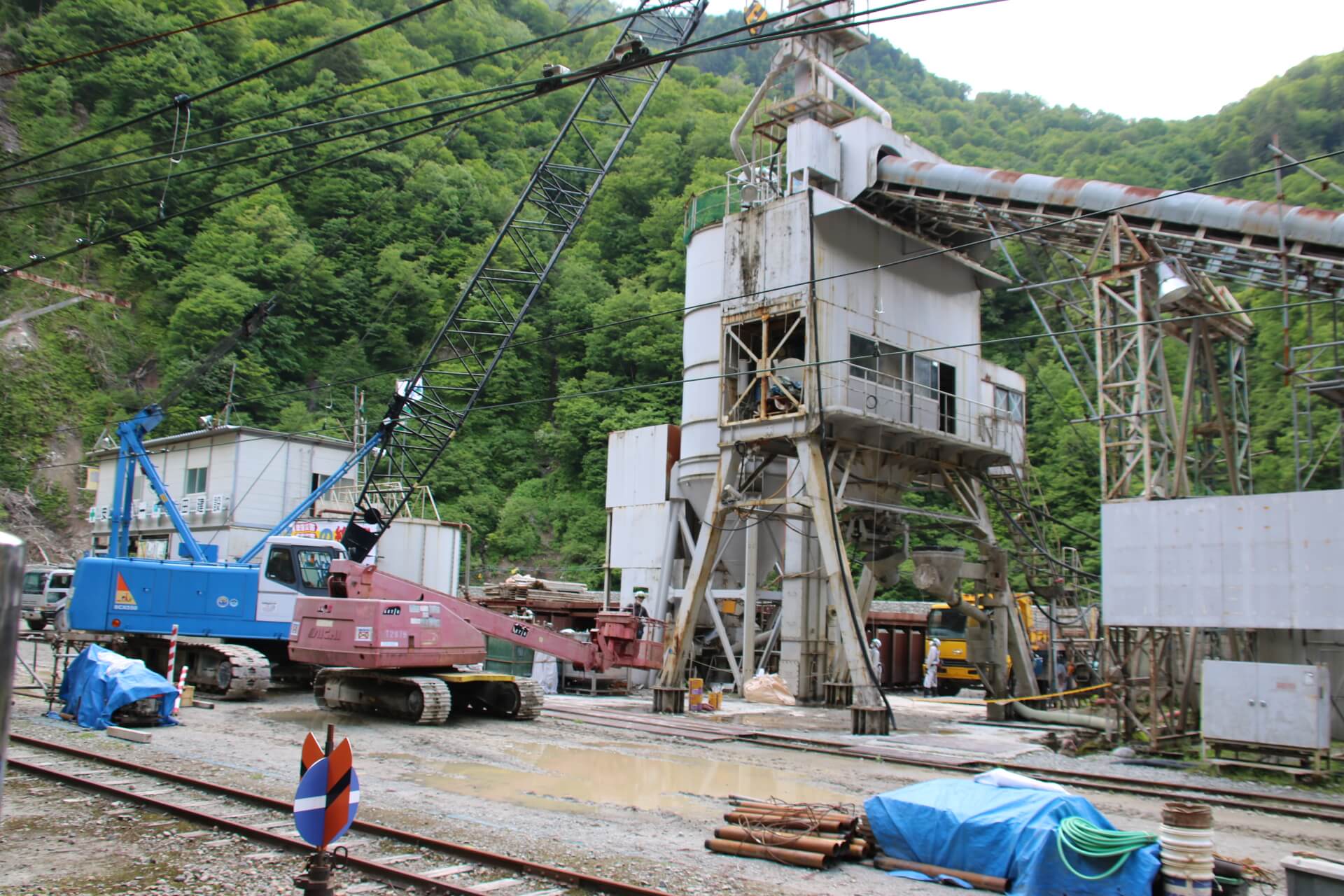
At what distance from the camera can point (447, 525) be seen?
43031 millimetres

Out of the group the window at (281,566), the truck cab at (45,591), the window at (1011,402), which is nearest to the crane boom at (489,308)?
the window at (281,566)

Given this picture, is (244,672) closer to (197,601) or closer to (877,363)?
(197,601)

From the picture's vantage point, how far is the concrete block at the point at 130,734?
47.8 ft

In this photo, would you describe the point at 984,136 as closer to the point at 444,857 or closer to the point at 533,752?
the point at 533,752

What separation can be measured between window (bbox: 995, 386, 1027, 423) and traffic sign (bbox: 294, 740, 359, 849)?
959 inches

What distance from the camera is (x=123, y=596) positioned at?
832 inches

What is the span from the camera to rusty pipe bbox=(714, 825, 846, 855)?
29.2 feet

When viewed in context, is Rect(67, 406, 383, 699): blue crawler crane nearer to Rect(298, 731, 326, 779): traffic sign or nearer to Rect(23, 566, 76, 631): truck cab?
Rect(298, 731, 326, 779): traffic sign

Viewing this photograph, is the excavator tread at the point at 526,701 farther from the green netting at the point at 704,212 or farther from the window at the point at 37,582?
the window at the point at 37,582

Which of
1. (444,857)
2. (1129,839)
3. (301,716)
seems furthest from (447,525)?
(1129,839)

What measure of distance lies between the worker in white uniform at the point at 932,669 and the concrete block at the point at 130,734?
23928mm

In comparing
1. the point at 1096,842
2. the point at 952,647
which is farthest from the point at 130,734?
the point at 952,647

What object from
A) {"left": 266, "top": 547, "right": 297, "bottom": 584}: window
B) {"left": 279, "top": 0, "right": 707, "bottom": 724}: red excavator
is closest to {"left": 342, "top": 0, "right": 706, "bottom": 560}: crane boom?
{"left": 279, "top": 0, "right": 707, "bottom": 724}: red excavator

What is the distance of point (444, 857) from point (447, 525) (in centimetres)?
3509
